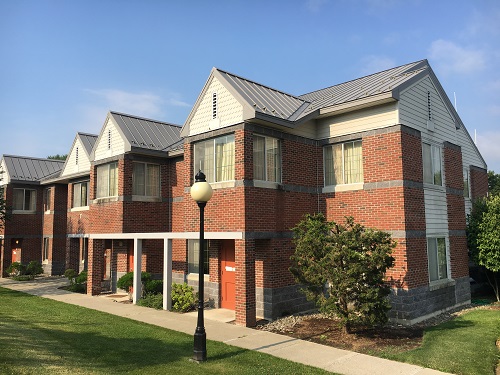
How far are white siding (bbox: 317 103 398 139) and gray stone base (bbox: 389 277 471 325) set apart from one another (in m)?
5.65

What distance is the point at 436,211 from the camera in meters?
14.8

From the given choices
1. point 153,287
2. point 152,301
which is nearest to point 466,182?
point 153,287

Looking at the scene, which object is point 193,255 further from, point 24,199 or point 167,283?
point 24,199

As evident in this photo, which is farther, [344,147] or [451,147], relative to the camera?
[451,147]

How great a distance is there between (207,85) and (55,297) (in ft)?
39.5

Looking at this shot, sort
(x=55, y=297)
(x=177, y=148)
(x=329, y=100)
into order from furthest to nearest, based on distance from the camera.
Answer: (x=177, y=148), (x=55, y=297), (x=329, y=100)

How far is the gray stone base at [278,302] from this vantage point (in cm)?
1334

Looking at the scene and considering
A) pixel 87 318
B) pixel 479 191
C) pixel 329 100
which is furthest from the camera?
pixel 479 191

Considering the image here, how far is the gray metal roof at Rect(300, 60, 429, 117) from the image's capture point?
46.4ft

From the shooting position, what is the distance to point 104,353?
9.10 meters

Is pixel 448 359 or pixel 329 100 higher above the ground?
pixel 329 100

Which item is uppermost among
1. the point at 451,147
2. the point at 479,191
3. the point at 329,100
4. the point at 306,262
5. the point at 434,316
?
the point at 329,100

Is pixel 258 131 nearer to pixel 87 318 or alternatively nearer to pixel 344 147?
pixel 344 147

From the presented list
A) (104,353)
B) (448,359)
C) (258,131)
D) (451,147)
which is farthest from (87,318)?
(451,147)
